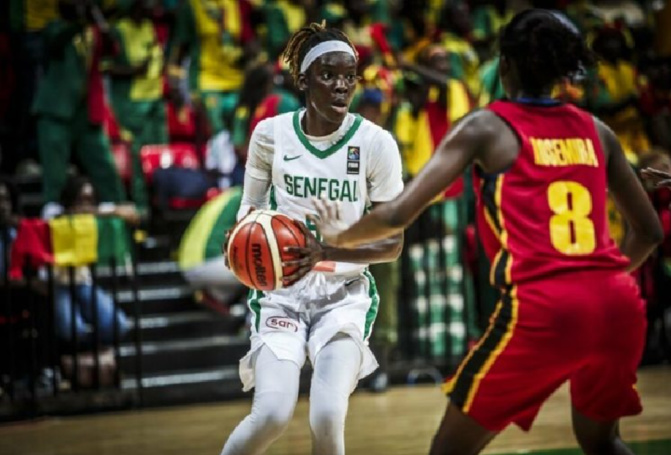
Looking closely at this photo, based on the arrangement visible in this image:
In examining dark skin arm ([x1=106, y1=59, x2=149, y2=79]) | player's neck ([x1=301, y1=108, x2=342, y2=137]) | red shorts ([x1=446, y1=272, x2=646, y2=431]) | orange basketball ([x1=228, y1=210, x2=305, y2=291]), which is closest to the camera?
red shorts ([x1=446, y1=272, x2=646, y2=431])

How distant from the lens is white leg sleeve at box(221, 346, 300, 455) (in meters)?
4.77

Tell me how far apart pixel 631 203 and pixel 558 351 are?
2.34 feet

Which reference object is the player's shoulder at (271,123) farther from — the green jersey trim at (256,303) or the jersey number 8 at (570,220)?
the jersey number 8 at (570,220)

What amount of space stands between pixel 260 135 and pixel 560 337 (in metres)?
1.92

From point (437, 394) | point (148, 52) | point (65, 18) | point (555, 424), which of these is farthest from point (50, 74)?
point (555, 424)

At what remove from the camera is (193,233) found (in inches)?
400

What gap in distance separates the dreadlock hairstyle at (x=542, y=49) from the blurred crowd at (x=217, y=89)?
553 centimetres

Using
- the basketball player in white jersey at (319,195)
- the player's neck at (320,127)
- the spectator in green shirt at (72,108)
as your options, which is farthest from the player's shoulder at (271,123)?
the spectator in green shirt at (72,108)

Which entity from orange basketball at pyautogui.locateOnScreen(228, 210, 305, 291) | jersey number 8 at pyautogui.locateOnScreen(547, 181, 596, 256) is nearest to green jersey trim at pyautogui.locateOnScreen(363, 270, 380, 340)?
orange basketball at pyautogui.locateOnScreen(228, 210, 305, 291)

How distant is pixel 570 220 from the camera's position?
4086mm

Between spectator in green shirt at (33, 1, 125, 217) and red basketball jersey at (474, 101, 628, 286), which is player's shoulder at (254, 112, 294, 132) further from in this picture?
spectator in green shirt at (33, 1, 125, 217)

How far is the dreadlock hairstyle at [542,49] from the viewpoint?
13.6ft

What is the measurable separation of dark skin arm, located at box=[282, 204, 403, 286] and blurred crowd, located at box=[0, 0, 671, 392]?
4.75 m

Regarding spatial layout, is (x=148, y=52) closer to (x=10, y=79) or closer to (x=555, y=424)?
(x=10, y=79)
